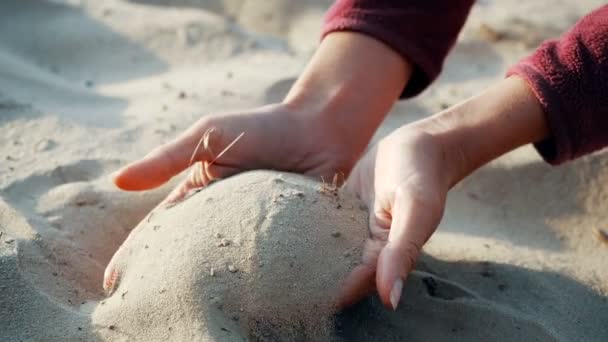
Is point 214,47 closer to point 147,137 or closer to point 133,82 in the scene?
point 133,82

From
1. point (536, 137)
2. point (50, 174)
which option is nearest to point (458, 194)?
point (536, 137)

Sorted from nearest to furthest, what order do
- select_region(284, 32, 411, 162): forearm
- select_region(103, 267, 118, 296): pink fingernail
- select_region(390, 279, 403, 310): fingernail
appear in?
select_region(390, 279, 403, 310): fingernail
select_region(103, 267, 118, 296): pink fingernail
select_region(284, 32, 411, 162): forearm

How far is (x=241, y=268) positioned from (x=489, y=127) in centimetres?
94

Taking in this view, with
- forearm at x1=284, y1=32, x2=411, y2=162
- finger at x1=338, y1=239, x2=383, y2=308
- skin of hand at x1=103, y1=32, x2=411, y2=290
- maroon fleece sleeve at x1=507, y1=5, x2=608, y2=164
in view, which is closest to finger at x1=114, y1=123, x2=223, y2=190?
skin of hand at x1=103, y1=32, x2=411, y2=290

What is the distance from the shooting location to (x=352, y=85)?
2561 mm

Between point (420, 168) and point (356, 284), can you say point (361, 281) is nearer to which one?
point (356, 284)

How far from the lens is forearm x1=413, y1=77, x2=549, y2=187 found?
2.14 meters

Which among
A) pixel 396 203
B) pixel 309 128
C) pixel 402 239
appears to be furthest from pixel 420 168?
pixel 309 128

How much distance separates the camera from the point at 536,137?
2.17 meters

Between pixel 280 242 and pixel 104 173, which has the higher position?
pixel 280 242

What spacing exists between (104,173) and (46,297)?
2.78 feet

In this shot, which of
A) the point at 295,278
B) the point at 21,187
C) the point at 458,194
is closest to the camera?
the point at 295,278

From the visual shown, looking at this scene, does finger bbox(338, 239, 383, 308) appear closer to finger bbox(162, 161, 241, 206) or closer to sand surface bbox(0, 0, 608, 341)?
sand surface bbox(0, 0, 608, 341)

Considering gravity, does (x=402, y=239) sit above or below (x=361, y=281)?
above
